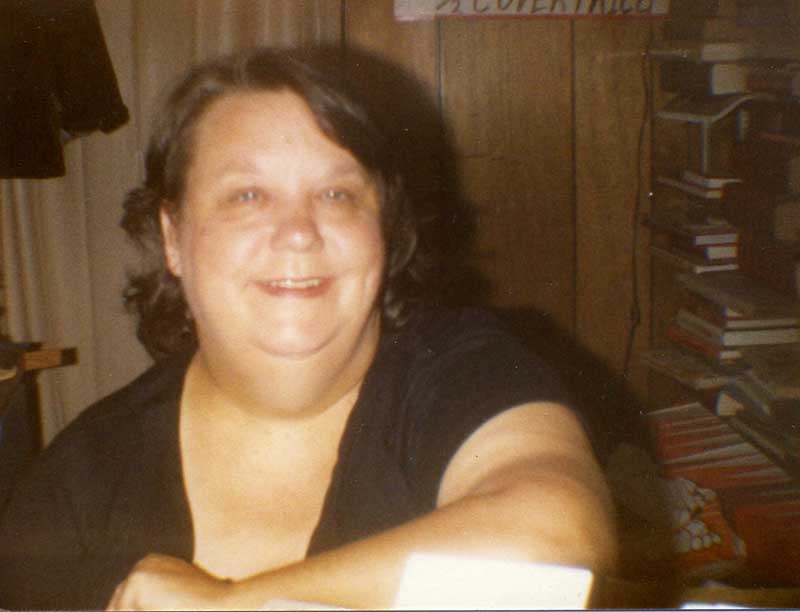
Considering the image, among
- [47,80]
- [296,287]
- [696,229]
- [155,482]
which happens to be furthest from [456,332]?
[696,229]

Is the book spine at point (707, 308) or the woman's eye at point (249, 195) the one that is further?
the book spine at point (707, 308)

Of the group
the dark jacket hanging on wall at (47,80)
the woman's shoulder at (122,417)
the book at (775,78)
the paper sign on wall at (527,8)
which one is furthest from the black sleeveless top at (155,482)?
the paper sign on wall at (527,8)

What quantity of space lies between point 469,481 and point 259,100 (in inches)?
14.2

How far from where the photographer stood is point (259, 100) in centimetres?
71

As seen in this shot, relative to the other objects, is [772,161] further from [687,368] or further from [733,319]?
[687,368]

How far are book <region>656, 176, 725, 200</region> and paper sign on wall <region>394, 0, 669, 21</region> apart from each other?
318 millimetres

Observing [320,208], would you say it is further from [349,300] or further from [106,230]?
[106,230]

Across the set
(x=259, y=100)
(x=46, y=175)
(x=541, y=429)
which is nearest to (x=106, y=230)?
(x=46, y=175)

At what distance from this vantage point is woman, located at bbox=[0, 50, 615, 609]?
661 mm

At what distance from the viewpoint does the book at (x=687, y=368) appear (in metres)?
1.52

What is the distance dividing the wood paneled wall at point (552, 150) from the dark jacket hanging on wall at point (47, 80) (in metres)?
0.48

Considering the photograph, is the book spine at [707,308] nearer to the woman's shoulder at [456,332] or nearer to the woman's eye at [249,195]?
the woman's shoulder at [456,332]

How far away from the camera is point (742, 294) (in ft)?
4.84

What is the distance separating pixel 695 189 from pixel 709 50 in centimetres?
25
